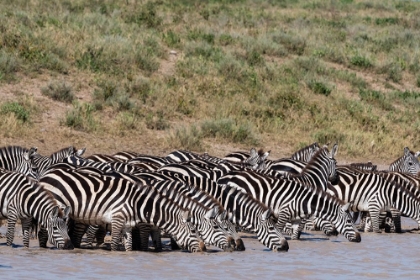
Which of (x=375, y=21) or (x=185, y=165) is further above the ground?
(x=375, y=21)

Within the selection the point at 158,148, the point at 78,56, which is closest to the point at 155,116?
the point at 158,148

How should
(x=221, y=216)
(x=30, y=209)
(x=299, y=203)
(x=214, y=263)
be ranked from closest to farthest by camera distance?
(x=214, y=263), (x=30, y=209), (x=221, y=216), (x=299, y=203)

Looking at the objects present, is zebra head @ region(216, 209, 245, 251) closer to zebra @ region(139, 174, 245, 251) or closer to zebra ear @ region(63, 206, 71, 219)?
zebra @ region(139, 174, 245, 251)

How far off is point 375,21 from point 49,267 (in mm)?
33932

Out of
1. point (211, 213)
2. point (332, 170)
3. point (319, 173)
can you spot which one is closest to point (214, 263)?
point (211, 213)

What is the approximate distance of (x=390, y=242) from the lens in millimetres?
13414

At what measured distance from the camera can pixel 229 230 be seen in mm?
11219

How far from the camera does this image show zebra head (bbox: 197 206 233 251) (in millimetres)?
11008

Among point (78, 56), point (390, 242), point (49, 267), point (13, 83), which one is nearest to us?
point (49, 267)

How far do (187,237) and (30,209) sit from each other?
1.82m

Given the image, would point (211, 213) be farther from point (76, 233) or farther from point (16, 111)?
point (16, 111)

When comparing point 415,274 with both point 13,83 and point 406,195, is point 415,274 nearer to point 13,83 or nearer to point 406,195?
point 406,195

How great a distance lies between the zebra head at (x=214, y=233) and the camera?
36.1 ft

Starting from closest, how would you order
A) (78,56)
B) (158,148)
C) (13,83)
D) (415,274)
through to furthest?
1. (415,274)
2. (158,148)
3. (13,83)
4. (78,56)
